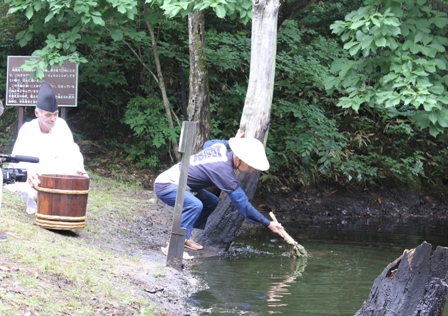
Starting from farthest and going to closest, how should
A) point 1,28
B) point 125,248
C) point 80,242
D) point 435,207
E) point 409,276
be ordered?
point 435,207 < point 1,28 < point 125,248 < point 80,242 < point 409,276

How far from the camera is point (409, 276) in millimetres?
5418

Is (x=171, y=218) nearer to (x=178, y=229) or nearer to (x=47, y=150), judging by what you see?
(x=47, y=150)

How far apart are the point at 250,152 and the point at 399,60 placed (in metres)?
2.71

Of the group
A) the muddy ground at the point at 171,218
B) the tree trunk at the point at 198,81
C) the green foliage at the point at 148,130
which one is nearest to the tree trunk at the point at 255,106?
the muddy ground at the point at 171,218

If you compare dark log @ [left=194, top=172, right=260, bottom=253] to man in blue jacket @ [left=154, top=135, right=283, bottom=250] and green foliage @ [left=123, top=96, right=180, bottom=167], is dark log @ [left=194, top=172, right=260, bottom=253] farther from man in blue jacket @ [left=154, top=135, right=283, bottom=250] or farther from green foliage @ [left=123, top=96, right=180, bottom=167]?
green foliage @ [left=123, top=96, right=180, bottom=167]

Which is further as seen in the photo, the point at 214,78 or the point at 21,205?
the point at 214,78

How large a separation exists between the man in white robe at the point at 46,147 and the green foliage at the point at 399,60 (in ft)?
12.4

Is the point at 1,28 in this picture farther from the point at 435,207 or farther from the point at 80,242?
the point at 435,207

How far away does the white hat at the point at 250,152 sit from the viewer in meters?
7.88

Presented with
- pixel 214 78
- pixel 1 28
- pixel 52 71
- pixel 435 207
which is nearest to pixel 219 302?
pixel 52 71

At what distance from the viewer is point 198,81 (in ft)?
41.0

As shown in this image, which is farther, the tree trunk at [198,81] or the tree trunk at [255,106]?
the tree trunk at [198,81]

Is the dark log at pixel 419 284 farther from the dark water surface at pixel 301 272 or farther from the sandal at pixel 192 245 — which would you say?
the sandal at pixel 192 245

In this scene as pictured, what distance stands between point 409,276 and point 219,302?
84.9 inches
